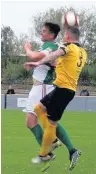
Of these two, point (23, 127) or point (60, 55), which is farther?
point (23, 127)

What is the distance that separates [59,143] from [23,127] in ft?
27.9

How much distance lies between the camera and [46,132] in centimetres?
797

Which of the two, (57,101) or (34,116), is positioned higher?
(57,101)

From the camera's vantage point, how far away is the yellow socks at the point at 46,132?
7945mm

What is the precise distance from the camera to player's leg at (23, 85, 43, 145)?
845 centimetres

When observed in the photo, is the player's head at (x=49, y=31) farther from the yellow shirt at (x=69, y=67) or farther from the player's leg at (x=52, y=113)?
the player's leg at (x=52, y=113)

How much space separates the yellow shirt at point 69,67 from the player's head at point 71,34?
89mm

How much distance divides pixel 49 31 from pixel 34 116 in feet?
4.16

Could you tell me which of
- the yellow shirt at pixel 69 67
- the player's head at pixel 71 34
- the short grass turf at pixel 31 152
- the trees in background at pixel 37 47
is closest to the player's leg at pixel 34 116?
the short grass turf at pixel 31 152

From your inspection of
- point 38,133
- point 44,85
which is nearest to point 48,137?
point 38,133

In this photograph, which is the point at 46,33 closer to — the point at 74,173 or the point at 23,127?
the point at 74,173

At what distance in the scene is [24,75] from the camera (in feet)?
188

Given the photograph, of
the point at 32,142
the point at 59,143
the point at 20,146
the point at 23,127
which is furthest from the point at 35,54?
the point at 23,127

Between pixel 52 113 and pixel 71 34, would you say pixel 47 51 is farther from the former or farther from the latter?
pixel 52 113
